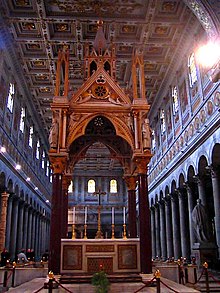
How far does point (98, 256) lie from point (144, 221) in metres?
1.98

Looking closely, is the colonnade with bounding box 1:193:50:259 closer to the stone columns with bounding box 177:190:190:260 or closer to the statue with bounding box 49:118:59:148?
the statue with bounding box 49:118:59:148

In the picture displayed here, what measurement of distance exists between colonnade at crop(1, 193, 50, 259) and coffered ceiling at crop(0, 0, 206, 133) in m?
9.34

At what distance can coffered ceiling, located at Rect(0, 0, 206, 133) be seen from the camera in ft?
60.2

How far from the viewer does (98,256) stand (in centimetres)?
1161

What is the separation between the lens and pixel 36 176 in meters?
32.4

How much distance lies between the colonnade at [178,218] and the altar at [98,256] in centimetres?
589

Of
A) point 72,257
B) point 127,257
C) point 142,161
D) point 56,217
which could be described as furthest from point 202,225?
point 56,217

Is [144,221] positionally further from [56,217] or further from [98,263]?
[56,217]

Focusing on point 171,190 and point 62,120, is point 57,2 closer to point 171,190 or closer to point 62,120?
point 62,120

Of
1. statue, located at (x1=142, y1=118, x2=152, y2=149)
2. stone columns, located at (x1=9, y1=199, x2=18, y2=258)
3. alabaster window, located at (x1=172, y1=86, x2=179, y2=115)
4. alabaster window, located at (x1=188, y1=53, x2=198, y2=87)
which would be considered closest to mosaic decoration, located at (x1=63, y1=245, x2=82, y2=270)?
statue, located at (x1=142, y1=118, x2=152, y2=149)

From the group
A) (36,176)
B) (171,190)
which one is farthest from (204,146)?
(36,176)

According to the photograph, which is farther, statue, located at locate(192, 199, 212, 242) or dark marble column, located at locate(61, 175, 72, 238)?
statue, located at locate(192, 199, 212, 242)

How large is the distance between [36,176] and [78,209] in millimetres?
10986

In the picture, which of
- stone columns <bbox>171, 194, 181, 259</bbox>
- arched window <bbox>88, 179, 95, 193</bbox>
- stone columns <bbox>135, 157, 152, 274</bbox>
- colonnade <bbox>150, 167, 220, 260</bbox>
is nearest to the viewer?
stone columns <bbox>135, 157, 152, 274</bbox>
